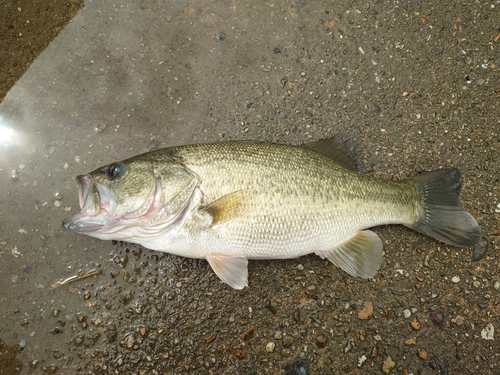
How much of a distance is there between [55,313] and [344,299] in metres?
2.03

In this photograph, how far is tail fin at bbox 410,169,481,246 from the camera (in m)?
2.67

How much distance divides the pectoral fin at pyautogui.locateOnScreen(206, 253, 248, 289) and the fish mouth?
68cm

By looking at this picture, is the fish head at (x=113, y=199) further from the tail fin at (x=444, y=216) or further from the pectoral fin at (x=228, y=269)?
the tail fin at (x=444, y=216)

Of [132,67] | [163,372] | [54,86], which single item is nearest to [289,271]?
[163,372]

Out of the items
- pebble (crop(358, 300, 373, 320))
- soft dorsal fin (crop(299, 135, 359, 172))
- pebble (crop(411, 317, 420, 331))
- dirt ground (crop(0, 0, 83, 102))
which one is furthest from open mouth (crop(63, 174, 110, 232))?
pebble (crop(411, 317, 420, 331))

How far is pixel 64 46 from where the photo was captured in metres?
2.97

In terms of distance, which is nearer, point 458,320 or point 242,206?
point 242,206

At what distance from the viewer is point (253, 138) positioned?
293 centimetres

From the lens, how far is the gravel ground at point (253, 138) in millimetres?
2598

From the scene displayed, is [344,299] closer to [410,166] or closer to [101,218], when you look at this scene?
[410,166]

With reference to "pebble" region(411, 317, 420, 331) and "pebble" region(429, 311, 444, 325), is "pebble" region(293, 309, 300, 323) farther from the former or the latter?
"pebble" region(429, 311, 444, 325)

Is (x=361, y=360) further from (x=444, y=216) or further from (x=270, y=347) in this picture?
(x=444, y=216)

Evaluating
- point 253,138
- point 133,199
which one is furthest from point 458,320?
point 133,199

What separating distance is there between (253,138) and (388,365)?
1.87 m
